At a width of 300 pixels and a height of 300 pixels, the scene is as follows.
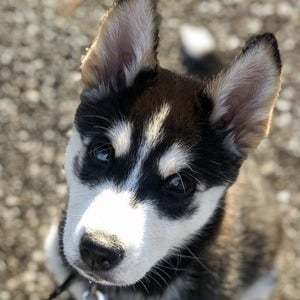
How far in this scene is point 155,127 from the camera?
123 inches

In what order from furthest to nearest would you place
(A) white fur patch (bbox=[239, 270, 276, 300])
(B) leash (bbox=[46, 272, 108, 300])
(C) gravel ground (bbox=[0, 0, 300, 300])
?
(C) gravel ground (bbox=[0, 0, 300, 300]) → (A) white fur patch (bbox=[239, 270, 276, 300]) → (B) leash (bbox=[46, 272, 108, 300])

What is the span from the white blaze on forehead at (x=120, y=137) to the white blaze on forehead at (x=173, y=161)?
16cm

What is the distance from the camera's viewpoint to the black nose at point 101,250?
2.91m

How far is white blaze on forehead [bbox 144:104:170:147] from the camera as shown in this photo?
10.2 ft

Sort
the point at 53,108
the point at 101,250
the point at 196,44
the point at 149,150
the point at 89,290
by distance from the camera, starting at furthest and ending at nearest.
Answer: the point at 53,108, the point at 196,44, the point at 89,290, the point at 149,150, the point at 101,250

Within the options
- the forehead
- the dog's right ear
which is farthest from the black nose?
the dog's right ear

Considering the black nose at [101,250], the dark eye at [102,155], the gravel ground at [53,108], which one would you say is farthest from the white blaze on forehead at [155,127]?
the gravel ground at [53,108]

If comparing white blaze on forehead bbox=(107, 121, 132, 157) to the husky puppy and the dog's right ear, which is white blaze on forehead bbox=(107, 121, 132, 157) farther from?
the dog's right ear

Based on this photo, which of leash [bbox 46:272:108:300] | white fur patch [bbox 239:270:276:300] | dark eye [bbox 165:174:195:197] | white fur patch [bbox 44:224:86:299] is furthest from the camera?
white fur patch [bbox 239:270:276:300]

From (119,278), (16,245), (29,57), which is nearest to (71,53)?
(29,57)

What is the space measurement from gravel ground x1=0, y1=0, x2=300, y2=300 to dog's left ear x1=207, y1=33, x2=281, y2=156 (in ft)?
4.43

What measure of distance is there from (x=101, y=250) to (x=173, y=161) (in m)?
0.49

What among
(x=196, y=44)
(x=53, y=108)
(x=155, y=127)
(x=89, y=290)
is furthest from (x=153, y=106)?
(x=53, y=108)

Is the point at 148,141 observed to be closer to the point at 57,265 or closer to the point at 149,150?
the point at 149,150
